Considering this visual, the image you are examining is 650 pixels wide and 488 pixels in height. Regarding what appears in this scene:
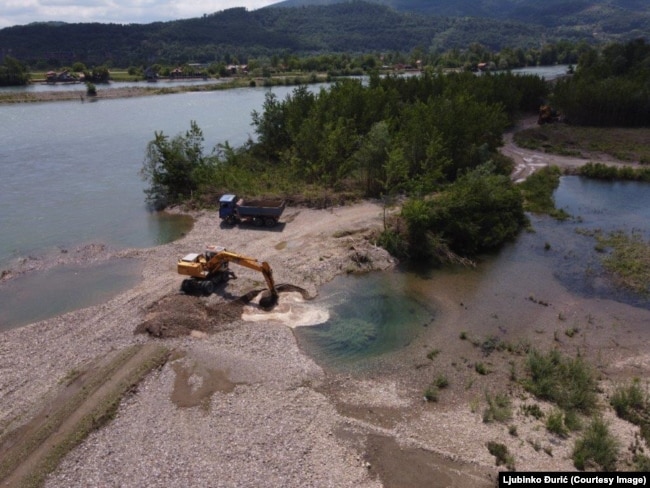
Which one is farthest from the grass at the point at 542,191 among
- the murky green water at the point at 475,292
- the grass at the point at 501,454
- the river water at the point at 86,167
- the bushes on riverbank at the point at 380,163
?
the river water at the point at 86,167

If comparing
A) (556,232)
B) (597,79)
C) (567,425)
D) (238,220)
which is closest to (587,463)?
(567,425)

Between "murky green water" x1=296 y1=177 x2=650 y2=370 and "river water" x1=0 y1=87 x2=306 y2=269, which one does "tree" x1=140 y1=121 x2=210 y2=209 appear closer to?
"river water" x1=0 y1=87 x2=306 y2=269

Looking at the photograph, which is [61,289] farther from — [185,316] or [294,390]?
[294,390]

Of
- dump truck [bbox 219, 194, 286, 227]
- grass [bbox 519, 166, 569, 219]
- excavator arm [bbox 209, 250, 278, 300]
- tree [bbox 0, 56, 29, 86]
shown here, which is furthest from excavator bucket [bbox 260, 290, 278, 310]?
tree [bbox 0, 56, 29, 86]

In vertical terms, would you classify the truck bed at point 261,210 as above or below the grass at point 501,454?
above

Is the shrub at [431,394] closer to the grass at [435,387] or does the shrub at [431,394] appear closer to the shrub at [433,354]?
the grass at [435,387]
